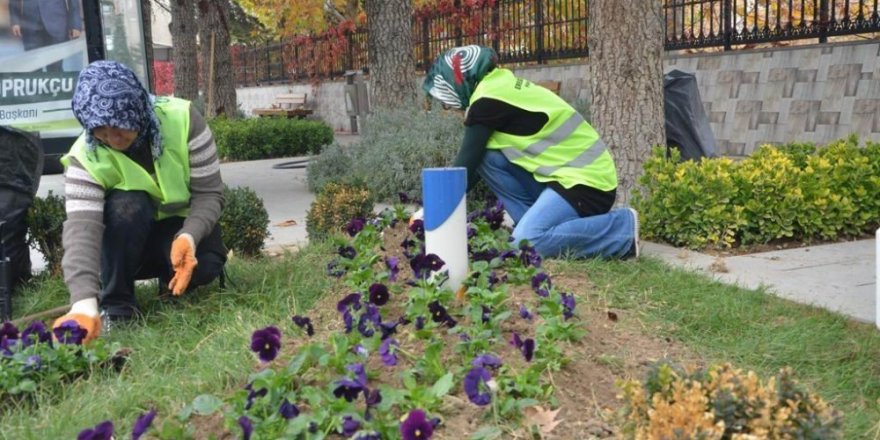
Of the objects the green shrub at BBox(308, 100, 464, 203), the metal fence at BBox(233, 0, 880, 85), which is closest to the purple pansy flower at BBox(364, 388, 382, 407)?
the green shrub at BBox(308, 100, 464, 203)

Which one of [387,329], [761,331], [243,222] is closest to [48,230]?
[243,222]

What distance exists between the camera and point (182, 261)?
395 cm

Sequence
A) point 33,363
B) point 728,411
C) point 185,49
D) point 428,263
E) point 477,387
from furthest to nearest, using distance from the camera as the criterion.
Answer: point 185,49 < point 428,263 < point 33,363 < point 477,387 < point 728,411

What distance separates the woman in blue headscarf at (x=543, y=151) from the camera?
15.5ft

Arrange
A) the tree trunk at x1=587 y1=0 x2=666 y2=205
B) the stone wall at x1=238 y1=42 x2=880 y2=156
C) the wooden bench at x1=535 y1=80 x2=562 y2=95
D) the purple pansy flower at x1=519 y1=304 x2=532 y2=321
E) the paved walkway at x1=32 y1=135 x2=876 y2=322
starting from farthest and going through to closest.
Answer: the wooden bench at x1=535 y1=80 x2=562 y2=95 → the stone wall at x1=238 y1=42 x2=880 y2=156 → the tree trunk at x1=587 y1=0 x2=666 y2=205 → the paved walkway at x1=32 y1=135 x2=876 y2=322 → the purple pansy flower at x1=519 y1=304 x2=532 y2=321

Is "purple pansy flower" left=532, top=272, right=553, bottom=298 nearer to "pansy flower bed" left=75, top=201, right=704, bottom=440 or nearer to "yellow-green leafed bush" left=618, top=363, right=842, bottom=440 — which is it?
"pansy flower bed" left=75, top=201, right=704, bottom=440

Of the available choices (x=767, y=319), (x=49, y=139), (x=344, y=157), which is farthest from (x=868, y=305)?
Result: (x=49, y=139)

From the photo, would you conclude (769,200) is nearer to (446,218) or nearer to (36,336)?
(446,218)

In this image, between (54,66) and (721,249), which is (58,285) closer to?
(721,249)

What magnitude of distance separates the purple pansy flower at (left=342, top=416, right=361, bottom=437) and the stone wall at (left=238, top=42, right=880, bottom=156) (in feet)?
26.6

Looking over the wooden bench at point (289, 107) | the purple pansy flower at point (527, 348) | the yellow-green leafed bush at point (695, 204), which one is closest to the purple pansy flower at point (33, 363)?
the purple pansy flower at point (527, 348)

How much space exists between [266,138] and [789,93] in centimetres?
766

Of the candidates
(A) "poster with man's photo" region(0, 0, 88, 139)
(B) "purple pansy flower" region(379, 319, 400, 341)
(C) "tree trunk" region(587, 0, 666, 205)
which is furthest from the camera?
(A) "poster with man's photo" region(0, 0, 88, 139)

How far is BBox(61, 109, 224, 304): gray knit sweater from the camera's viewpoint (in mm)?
3754
